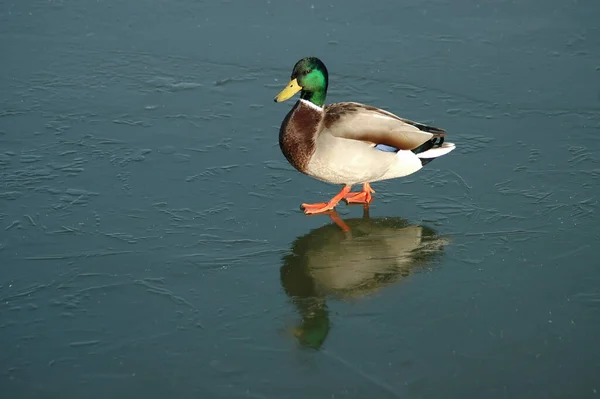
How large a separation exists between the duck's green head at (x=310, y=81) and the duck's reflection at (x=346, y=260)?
700 mm


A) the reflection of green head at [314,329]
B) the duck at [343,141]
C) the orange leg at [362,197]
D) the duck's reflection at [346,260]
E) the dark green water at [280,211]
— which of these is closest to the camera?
the dark green water at [280,211]

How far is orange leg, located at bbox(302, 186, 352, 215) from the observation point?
538cm

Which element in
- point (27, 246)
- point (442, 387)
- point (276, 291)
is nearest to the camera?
point (442, 387)

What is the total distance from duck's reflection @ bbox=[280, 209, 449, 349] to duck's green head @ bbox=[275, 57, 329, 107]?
700mm

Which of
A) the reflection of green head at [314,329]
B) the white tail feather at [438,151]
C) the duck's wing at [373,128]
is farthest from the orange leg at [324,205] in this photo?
the reflection of green head at [314,329]

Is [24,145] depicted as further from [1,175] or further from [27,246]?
[27,246]

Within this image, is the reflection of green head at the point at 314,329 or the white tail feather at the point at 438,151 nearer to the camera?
the reflection of green head at the point at 314,329

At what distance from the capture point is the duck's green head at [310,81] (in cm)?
537

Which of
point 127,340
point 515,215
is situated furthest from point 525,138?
point 127,340

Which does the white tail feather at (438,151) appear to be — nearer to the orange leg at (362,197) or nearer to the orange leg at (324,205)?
the orange leg at (362,197)

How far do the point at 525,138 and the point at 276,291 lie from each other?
2.34m

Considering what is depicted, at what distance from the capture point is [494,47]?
7.29 metres

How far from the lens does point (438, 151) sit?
5.56 meters

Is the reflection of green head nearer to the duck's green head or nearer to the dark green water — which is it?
the dark green water
